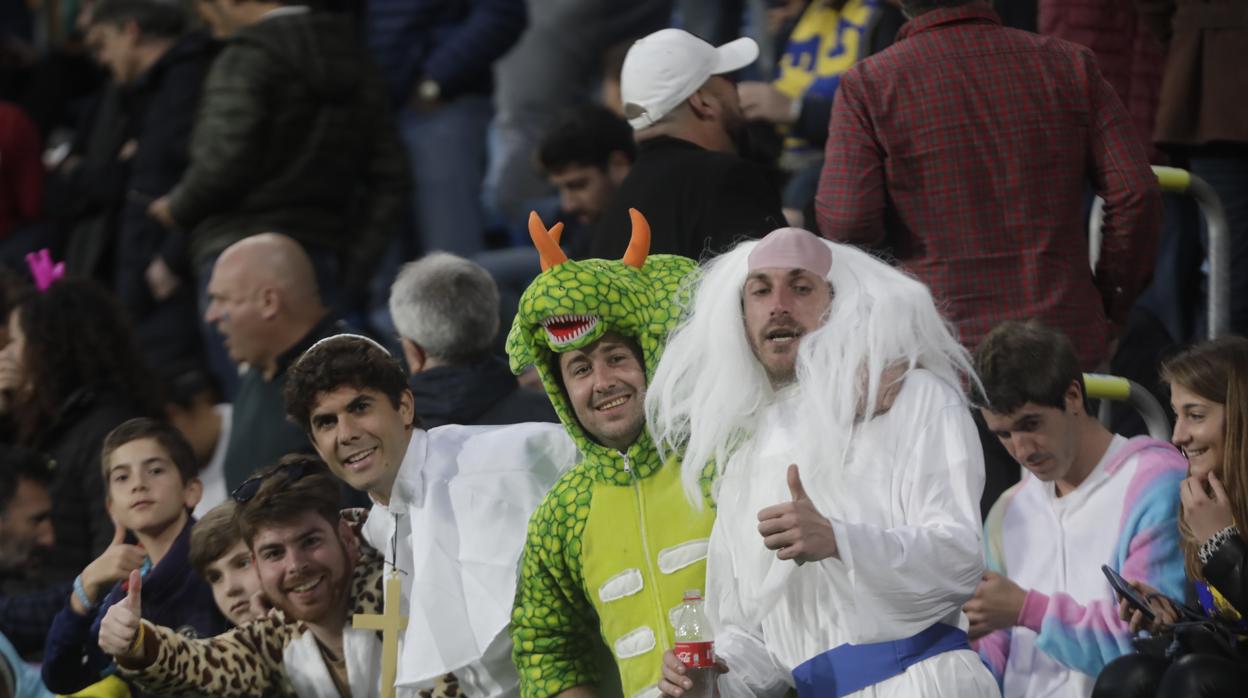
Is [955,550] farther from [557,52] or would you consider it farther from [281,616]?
[557,52]

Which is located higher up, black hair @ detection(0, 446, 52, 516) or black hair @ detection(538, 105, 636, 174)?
black hair @ detection(538, 105, 636, 174)

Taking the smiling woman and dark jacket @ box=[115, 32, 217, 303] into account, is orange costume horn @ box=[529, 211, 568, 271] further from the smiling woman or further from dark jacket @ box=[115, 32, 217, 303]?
dark jacket @ box=[115, 32, 217, 303]

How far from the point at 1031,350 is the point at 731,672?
1.17 meters

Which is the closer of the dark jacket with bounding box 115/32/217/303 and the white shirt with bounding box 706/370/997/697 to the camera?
the white shirt with bounding box 706/370/997/697

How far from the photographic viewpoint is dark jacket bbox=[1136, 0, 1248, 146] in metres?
6.18

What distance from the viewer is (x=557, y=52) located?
902 cm

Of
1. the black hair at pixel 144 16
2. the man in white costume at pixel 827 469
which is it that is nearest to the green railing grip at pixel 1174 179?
the man in white costume at pixel 827 469

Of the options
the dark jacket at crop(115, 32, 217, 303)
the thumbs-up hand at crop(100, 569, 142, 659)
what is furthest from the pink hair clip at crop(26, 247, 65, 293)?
the thumbs-up hand at crop(100, 569, 142, 659)

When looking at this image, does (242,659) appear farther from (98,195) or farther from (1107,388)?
(98,195)

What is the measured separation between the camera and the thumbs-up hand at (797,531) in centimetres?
398

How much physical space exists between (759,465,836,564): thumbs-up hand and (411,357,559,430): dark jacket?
1.96 m

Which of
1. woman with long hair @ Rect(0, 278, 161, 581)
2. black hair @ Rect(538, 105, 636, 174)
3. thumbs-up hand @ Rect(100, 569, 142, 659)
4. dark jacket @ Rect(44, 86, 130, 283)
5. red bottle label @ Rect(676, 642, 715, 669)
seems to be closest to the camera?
red bottle label @ Rect(676, 642, 715, 669)

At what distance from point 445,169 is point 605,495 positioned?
14.3ft

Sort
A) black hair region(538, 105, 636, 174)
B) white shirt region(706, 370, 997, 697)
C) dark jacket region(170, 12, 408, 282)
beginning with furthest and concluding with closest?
dark jacket region(170, 12, 408, 282) → black hair region(538, 105, 636, 174) → white shirt region(706, 370, 997, 697)
